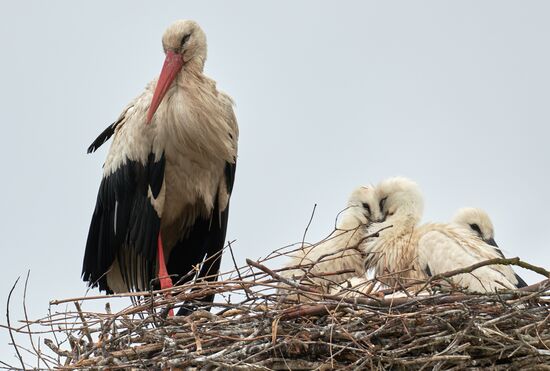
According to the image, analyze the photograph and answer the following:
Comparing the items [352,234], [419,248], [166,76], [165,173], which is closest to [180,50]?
[166,76]

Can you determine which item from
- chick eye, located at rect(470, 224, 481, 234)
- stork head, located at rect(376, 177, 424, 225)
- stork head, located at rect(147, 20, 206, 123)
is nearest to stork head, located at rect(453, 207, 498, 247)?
chick eye, located at rect(470, 224, 481, 234)

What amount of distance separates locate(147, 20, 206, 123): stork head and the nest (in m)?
1.87

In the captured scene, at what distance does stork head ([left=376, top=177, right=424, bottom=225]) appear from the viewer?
715 cm

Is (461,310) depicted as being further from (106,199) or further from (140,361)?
(106,199)

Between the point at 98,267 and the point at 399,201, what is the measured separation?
166 cm

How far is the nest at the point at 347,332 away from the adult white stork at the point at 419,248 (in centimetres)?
96

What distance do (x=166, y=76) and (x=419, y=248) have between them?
157 centimetres

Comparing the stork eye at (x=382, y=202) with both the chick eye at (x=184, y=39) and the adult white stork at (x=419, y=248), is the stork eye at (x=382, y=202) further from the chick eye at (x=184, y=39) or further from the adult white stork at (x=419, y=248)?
the chick eye at (x=184, y=39)

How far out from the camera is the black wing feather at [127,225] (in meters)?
6.95

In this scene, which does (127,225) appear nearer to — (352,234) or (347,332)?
(352,234)

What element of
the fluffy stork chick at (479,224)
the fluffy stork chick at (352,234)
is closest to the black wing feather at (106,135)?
the fluffy stork chick at (352,234)

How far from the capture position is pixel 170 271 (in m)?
7.38

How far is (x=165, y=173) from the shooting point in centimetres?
700

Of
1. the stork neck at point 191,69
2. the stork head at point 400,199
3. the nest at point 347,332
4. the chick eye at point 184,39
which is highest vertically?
the chick eye at point 184,39
